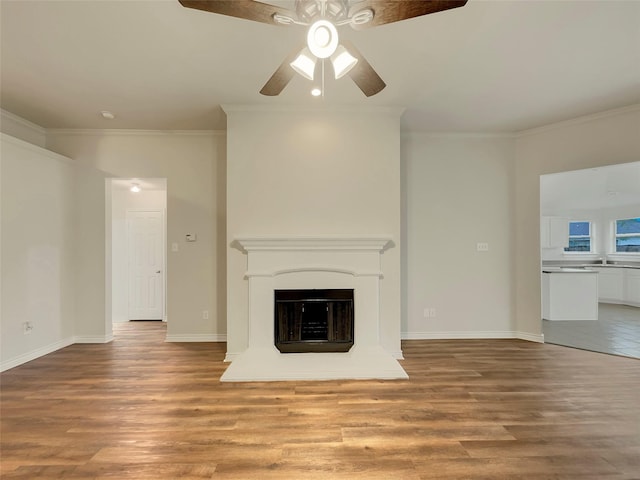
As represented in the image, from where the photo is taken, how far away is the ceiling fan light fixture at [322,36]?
4.78 feet

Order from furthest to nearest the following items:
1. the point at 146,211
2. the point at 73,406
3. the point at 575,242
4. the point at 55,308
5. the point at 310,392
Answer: the point at 575,242
the point at 146,211
the point at 55,308
the point at 310,392
the point at 73,406

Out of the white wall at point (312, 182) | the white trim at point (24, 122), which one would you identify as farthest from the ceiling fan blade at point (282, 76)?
the white trim at point (24, 122)

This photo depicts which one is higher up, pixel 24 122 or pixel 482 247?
pixel 24 122

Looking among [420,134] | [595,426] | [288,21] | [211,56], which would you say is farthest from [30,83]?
[595,426]

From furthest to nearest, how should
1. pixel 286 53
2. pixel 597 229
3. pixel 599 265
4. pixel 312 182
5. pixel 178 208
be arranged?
pixel 597 229 → pixel 599 265 → pixel 178 208 → pixel 312 182 → pixel 286 53

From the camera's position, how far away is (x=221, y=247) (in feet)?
13.1

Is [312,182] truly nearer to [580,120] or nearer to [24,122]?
[580,120]

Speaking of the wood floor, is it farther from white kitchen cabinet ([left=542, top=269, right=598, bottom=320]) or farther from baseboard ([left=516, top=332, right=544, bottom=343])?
white kitchen cabinet ([left=542, top=269, right=598, bottom=320])

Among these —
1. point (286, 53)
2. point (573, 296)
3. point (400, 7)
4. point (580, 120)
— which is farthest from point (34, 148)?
point (573, 296)

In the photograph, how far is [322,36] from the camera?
Answer: 148 centimetres

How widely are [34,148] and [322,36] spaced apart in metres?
3.82

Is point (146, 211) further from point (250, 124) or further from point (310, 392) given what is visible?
point (310, 392)

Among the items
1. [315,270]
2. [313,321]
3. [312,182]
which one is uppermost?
[312,182]

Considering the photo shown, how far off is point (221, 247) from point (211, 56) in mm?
2327
